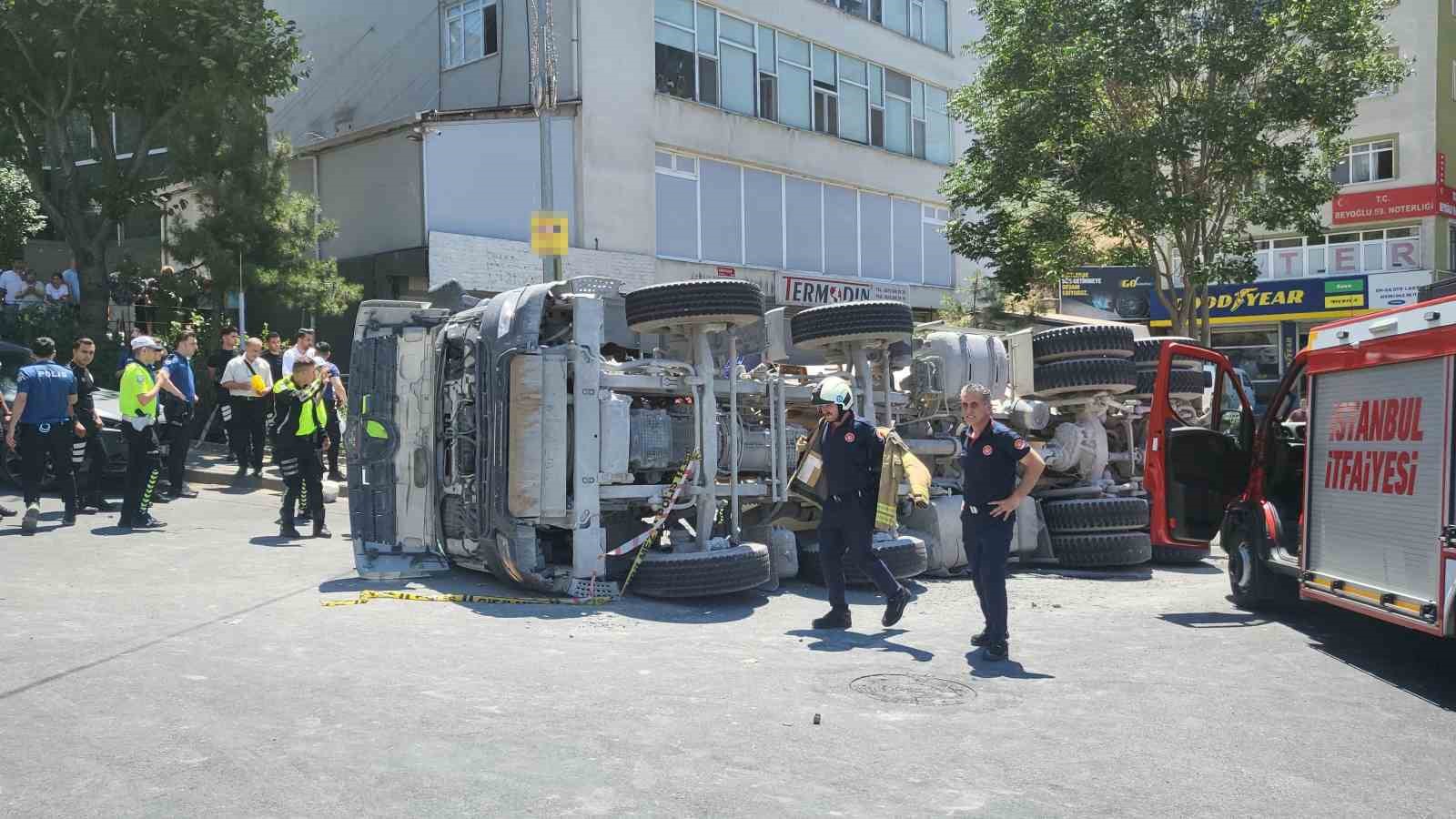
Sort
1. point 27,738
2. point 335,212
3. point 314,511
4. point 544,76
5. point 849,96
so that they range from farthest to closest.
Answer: point 849,96 → point 335,212 → point 544,76 → point 314,511 → point 27,738

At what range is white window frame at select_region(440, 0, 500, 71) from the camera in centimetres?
2334

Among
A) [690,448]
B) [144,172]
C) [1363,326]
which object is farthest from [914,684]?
[144,172]

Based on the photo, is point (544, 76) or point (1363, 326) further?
point (544, 76)

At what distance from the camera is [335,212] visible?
2325 cm

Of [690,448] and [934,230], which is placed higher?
[934,230]

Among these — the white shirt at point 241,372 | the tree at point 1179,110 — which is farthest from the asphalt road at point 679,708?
the tree at point 1179,110

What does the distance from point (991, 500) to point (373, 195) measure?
59.0ft

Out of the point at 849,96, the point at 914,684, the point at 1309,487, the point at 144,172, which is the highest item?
the point at 849,96

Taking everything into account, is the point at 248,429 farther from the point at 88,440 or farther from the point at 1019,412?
the point at 1019,412

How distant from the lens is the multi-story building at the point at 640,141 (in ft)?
71.4

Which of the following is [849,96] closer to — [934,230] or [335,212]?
[934,230]

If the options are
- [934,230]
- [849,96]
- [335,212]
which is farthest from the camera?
[934,230]

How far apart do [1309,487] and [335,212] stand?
19.8 meters


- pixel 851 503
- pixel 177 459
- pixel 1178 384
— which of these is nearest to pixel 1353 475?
pixel 851 503
